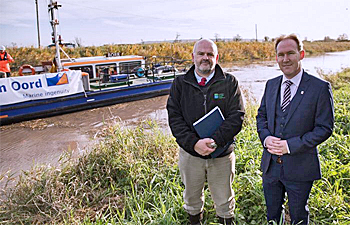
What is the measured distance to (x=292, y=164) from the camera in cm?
252

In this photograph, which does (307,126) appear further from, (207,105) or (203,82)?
(203,82)

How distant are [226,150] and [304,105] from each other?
0.83 meters

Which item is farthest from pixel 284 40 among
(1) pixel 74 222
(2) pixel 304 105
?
(1) pixel 74 222

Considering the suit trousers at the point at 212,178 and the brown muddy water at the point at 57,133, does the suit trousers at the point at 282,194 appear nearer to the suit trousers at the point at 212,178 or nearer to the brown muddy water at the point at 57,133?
the suit trousers at the point at 212,178

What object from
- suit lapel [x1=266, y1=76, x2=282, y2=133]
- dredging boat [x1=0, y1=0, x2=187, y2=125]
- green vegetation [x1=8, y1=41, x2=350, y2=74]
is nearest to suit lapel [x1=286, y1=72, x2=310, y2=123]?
suit lapel [x1=266, y1=76, x2=282, y2=133]

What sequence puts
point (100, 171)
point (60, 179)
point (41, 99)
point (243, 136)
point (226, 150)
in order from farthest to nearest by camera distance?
point (41, 99), point (243, 136), point (100, 171), point (60, 179), point (226, 150)

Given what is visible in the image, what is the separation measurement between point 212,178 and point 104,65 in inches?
392

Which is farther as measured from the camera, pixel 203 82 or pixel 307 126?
pixel 203 82

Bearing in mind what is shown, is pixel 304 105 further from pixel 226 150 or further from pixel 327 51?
pixel 327 51

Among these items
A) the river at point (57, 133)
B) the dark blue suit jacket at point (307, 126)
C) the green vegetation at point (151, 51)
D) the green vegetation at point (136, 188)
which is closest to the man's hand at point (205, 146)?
the dark blue suit jacket at point (307, 126)

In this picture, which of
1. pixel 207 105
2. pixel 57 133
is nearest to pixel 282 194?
pixel 207 105

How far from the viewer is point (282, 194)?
107 inches

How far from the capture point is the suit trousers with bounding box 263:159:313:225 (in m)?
2.54

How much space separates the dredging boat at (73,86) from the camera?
9.39m
